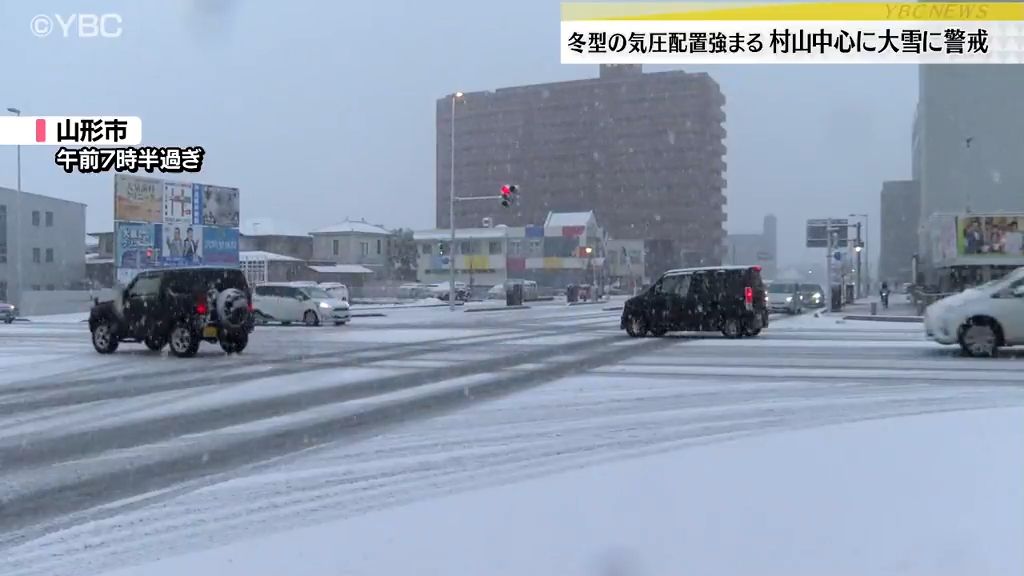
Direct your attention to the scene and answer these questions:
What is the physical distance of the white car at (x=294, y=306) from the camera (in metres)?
32.5

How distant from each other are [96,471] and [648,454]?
4.73m

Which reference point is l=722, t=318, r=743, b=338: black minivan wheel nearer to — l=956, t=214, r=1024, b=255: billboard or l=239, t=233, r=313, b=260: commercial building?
l=956, t=214, r=1024, b=255: billboard

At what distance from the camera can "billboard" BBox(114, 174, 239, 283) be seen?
4519 cm

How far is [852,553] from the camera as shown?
552 cm

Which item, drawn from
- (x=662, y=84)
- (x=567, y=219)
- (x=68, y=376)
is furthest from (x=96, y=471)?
(x=662, y=84)

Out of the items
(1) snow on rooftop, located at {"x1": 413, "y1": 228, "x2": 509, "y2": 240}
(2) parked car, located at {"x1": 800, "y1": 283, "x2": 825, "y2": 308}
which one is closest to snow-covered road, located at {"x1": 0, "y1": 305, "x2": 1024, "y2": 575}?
(2) parked car, located at {"x1": 800, "y1": 283, "x2": 825, "y2": 308}

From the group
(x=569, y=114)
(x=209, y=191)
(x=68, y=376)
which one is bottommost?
(x=68, y=376)

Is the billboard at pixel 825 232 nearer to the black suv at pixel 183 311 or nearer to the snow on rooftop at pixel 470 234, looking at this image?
the black suv at pixel 183 311

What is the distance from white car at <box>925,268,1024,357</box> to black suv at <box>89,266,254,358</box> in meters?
13.8

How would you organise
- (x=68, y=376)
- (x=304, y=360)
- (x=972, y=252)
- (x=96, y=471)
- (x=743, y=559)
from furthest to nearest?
1. (x=972, y=252)
2. (x=304, y=360)
3. (x=68, y=376)
4. (x=96, y=471)
5. (x=743, y=559)

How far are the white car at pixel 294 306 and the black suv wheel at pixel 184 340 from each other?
13.2 m

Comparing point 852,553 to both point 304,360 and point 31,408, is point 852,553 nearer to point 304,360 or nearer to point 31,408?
point 31,408

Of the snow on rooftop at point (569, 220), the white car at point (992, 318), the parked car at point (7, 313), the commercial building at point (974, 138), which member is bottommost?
the parked car at point (7, 313)

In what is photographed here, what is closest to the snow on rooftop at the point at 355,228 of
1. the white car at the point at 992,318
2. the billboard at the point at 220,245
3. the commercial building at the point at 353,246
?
the commercial building at the point at 353,246
